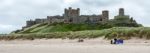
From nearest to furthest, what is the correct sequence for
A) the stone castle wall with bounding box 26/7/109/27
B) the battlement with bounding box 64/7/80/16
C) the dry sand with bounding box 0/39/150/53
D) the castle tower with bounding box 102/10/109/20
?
the dry sand with bounding box 0/39/150/53, the castle tower with bounding box 102/10/109/20, the stone castle wall with bounding box 26/7/109/27, the battlement with bounding box 64/7/80/16

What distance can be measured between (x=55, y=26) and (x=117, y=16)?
73.1 feet

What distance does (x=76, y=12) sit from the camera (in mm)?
148125

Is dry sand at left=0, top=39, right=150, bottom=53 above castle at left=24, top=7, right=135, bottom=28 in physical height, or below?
below

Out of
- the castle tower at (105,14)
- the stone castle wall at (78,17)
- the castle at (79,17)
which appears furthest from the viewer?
the stone castle wall at (78,17)

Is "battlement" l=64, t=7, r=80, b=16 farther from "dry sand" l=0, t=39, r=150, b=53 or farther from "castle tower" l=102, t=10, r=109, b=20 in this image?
"dry sand" l=0, t=39, r=150, b=53

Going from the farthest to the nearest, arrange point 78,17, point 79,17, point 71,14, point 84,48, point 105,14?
1. point 79,17
2. point 78,17
3. point 71,14
4. point 105,14
5. point 84,48

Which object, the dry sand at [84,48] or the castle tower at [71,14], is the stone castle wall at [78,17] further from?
the dry sand at [84,48]

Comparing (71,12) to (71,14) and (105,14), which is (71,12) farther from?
(105,14)

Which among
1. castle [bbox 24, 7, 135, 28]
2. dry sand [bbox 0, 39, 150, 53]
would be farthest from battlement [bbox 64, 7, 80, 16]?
dry sand [bbox 0, 39, 150, 53]

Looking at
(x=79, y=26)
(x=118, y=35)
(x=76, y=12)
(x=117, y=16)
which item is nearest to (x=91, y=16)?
(x=76, y=12)

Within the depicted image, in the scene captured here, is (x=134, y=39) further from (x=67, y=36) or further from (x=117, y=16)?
(x=117, y=16)

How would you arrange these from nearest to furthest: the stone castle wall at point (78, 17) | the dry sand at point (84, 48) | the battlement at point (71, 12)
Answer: the dry sand at point (84, 48) < the stone castle wall at point (78, 17) < the battlement at point (71, 12)

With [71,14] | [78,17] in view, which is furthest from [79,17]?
→ [71,14]

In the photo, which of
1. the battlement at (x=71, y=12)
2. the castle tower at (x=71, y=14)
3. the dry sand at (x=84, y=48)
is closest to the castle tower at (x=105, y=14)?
the castle tower at (x=71, y=14)
